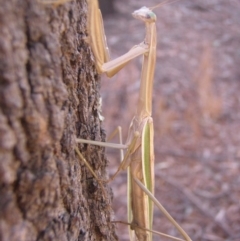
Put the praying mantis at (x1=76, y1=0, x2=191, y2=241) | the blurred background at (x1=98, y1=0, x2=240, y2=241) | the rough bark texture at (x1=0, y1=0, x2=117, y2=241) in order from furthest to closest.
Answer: the blurred background at (x1=98, y1=0, x2=240, y2=241) < the praying mantis at (x1=76, y1=0, x2=191, y2=241) < the rough bark texture at (x1=0, y1=0, x2=117, y2=241)

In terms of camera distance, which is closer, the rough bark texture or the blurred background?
the rough bark texture

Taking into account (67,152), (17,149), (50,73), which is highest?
(50,73)

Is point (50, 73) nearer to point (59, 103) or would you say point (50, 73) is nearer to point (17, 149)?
point (59, 103)

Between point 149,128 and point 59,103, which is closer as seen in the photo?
point 59,103

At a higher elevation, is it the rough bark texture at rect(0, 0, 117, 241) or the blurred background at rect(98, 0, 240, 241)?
the rough bark texture at rect(0, 0, 117, 241)

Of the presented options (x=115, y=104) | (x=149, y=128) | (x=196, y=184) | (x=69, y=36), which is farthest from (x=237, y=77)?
(x=69, y=36)

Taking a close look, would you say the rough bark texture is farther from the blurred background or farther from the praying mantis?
the blurred background

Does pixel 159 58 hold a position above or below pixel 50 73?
below

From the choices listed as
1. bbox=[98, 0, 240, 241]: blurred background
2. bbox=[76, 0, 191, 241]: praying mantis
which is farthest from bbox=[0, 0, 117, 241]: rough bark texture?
bbox=[98, 0, 240, 241]: blurred background
